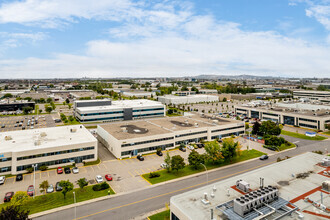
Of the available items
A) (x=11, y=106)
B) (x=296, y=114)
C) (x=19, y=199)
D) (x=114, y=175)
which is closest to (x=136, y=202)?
(x=114, y=175)

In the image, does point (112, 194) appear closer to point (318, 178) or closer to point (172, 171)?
point (172, 171)

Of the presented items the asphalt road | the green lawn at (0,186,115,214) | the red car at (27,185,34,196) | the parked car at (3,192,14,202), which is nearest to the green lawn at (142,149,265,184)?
the asphalt road

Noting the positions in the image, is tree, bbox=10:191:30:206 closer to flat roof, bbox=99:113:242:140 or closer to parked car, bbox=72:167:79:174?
parked car, bbox=72:167:79:174

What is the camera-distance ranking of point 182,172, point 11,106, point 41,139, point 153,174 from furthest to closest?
point 11,106, point 41,139, point 182,172, point 153,174

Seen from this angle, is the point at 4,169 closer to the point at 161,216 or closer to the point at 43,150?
the point at 43,150

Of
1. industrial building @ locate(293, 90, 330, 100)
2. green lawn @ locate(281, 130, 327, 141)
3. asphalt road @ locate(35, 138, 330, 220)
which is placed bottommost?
asphalt road @ locate(35, 138, 330, 220)

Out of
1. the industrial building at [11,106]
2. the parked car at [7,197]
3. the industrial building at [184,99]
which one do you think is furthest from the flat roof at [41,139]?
the industrial building at [184,99]
